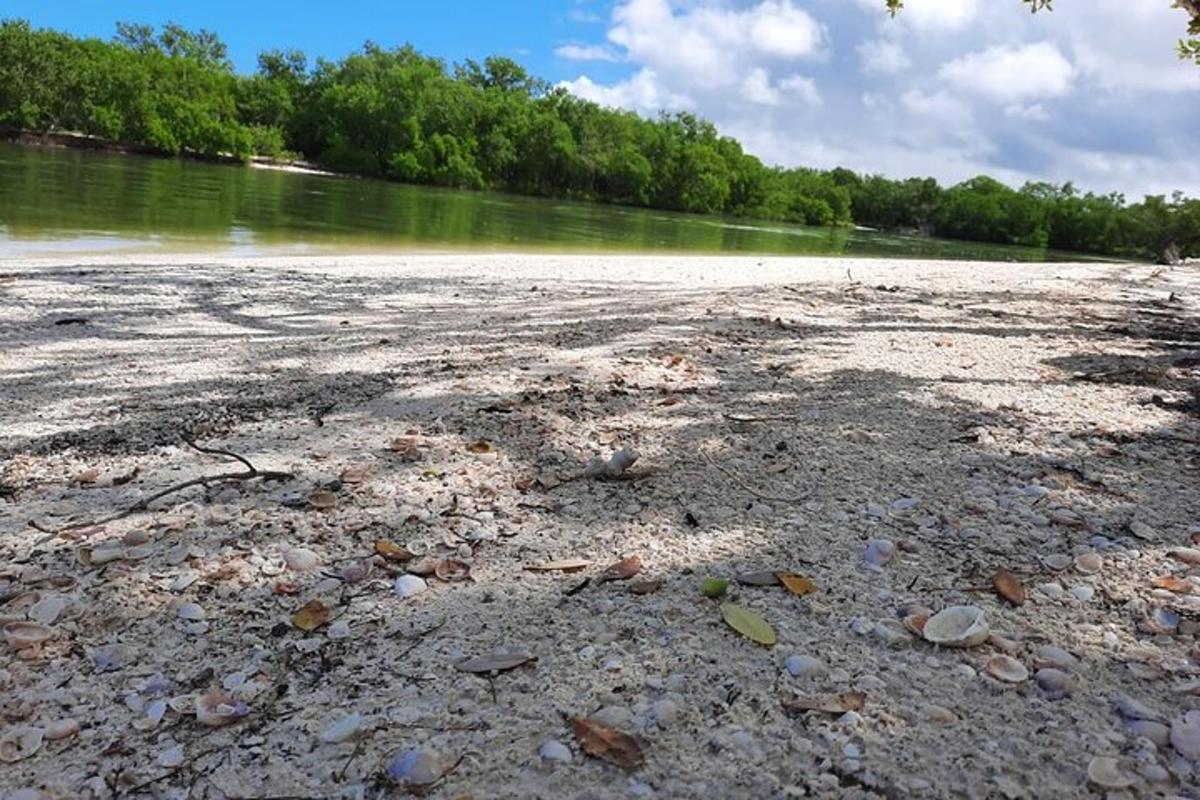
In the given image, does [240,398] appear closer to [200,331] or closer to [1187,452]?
[200,331]

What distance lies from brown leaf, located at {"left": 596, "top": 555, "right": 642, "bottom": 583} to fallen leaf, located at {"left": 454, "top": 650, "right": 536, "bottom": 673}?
43cm

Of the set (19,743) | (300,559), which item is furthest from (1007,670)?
(19,743)

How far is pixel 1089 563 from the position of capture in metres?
2.50

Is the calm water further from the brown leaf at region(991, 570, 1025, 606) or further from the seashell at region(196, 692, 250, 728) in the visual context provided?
the brown leaf at region(991, 570, 1025, 606)

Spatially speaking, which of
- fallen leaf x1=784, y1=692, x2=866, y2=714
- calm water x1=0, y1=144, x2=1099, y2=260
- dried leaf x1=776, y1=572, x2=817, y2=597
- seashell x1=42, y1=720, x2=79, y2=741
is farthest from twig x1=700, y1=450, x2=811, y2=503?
calm water x1=0, y1=144, x2=1099, y2=260

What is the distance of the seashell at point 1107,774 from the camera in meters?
1.58

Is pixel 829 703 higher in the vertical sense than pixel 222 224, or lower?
lower

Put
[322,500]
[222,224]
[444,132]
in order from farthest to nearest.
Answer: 1. [444,132]
2. [222,224]
3. [322,500]

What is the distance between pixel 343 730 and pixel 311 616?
498 millimetres

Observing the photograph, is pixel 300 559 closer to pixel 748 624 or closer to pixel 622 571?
pixel 622 571

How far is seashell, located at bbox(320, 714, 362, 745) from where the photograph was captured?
170 centimetres

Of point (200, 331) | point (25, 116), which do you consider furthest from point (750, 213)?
point (200, 331)

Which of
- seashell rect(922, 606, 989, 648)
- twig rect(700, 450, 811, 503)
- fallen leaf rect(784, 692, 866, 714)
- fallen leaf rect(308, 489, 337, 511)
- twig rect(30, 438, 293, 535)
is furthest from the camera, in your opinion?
twig rect(700, 450, 811, 503)

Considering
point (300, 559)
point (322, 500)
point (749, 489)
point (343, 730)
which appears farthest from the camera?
point (749, 489)
